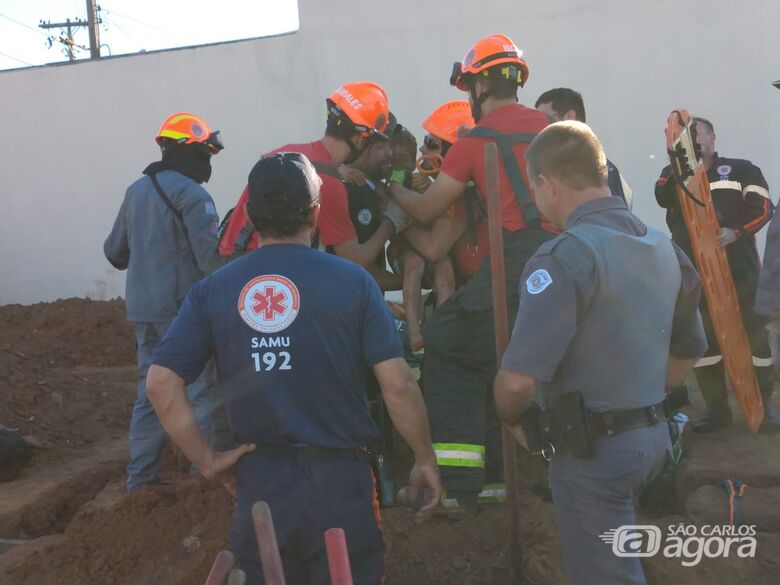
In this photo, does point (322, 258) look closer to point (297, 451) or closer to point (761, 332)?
point (297, 451)

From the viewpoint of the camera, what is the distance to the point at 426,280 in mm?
4816

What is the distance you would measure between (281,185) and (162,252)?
9.03 ft

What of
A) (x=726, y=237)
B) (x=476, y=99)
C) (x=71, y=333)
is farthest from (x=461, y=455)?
(x=71, y=333)

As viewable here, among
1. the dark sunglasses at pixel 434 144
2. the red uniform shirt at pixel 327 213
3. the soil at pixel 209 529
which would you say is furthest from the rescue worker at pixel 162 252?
the dark sunglasses at pixel 434 144

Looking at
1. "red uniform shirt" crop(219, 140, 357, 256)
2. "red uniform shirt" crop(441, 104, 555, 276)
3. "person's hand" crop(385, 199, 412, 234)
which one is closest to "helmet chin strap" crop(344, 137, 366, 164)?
"red uniform shirt" crop(219, 140, 357, 256)

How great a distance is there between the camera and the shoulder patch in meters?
2.45

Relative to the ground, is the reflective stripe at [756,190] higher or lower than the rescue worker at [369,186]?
lower

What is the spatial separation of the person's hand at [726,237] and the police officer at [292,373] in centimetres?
368

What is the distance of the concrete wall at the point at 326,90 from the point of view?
401 inches

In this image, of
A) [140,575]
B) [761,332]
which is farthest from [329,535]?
[761,332]

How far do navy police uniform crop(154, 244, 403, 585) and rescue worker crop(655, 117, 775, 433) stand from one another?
13.2ft

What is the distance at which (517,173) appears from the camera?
381 cm

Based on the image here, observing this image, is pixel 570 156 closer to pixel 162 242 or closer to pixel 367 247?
pixel 367 247

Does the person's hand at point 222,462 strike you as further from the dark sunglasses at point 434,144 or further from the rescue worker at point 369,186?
the dark sunglasses at point 434,144
